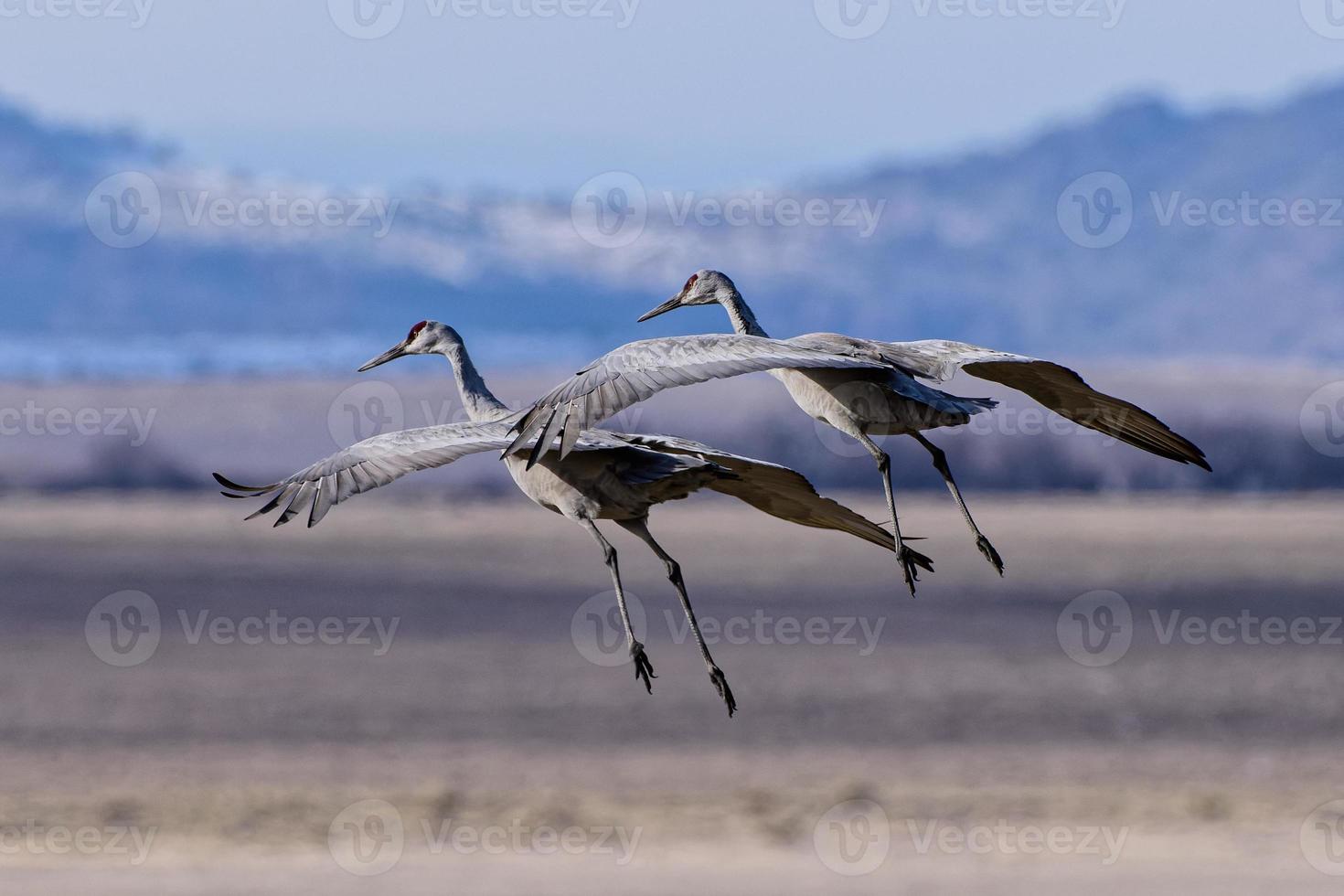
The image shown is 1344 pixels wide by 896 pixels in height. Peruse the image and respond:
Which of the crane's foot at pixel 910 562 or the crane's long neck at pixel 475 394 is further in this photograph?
the crane's long neck at pixel 475 394

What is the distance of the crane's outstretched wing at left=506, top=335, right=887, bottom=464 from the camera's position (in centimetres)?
1373

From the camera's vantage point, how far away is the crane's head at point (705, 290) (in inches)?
632

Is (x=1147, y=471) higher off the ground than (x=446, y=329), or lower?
higher

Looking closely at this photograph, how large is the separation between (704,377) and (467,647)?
80.7 m

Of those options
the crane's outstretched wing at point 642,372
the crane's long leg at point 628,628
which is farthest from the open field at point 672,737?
the crane's outstretched wing at point 642,372

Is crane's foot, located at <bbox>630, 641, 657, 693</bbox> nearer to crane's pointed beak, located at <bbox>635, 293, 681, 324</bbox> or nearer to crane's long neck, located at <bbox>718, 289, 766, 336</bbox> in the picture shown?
crane's long neck, located at <bbox>718, 289, 766, 336</bbox>

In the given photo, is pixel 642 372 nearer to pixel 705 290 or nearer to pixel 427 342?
pixel 705 290

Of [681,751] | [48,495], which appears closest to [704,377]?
[681,751]

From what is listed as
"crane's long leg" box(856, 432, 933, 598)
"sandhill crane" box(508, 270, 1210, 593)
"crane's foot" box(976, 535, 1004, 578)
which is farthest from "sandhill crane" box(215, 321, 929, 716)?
"sandhill crane" box(508, 270, 1210, 593)

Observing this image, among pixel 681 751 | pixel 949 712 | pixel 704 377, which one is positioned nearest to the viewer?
pixel 704 377

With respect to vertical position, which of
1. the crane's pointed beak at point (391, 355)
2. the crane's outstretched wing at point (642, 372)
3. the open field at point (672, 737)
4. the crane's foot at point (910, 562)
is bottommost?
the open field at point (672, 737)

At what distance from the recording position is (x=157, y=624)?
99250 mm

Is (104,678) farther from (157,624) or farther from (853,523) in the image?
(853,523)

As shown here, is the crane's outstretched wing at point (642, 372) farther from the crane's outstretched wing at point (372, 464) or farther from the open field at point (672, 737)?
the open field at point (672, 737)
